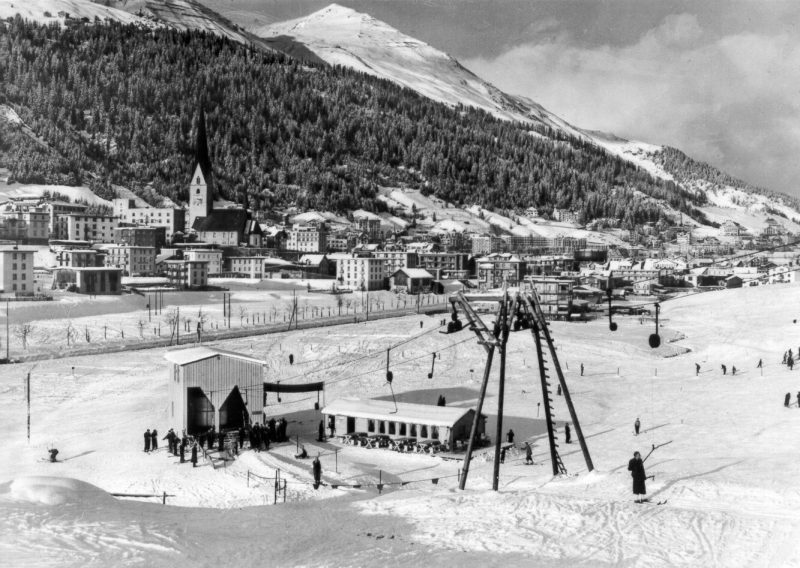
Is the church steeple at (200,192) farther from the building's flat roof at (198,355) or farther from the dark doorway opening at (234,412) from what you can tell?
the dark doorway opening at (234,412)

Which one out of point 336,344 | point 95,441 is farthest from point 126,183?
point 95,441

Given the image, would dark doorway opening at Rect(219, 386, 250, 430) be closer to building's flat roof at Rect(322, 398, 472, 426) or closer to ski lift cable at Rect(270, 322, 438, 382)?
building's flat roof at Rect(322, 398, 472, 426)

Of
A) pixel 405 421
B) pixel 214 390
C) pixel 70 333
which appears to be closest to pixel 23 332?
pixel 70 333

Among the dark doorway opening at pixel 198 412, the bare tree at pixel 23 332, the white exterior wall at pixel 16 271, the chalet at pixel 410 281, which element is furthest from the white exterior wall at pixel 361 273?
the dark doorway opening at pixel 198 412

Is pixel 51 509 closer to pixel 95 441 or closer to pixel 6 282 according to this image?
pixel 95 441

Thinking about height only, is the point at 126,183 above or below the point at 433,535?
above

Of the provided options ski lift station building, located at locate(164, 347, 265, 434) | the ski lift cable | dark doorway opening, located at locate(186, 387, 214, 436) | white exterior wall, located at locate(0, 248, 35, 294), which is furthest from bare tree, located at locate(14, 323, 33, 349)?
dark doorway opening, located at locate(186, 387, 214, 436)

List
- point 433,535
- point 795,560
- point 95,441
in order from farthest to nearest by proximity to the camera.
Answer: point 95,441 < point 433,535 < point 795,560
